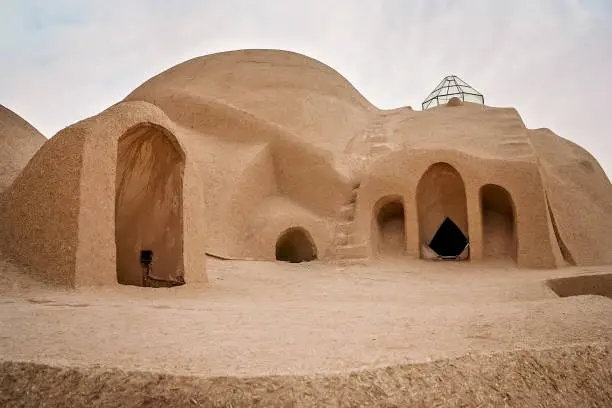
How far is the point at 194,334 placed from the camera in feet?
12.7

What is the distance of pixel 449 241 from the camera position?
16.4 meters

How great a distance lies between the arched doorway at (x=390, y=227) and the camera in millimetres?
13766

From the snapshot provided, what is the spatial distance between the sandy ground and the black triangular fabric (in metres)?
8.65

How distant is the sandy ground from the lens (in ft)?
10.1

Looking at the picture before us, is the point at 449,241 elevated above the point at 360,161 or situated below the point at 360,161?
below

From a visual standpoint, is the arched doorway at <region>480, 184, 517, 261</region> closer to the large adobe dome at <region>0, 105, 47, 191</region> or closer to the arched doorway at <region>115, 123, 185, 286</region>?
the arched doorway at <region>115, 123, 185, 286</region>

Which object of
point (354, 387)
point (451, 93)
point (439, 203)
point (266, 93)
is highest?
point (451, 93)

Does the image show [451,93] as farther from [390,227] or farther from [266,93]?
[390,227]

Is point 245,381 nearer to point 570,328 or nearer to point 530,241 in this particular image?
point 570,328

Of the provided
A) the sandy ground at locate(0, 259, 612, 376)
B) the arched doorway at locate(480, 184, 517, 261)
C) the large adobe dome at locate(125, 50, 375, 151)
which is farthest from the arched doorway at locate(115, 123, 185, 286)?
the arched doorway at locate(480, 184, 517, 261)

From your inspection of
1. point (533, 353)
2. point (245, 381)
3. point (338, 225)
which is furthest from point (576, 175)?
point (245, 381)

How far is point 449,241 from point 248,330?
13.1 m

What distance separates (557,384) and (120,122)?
6.16 meters

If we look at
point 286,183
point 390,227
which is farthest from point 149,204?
point 390,227
